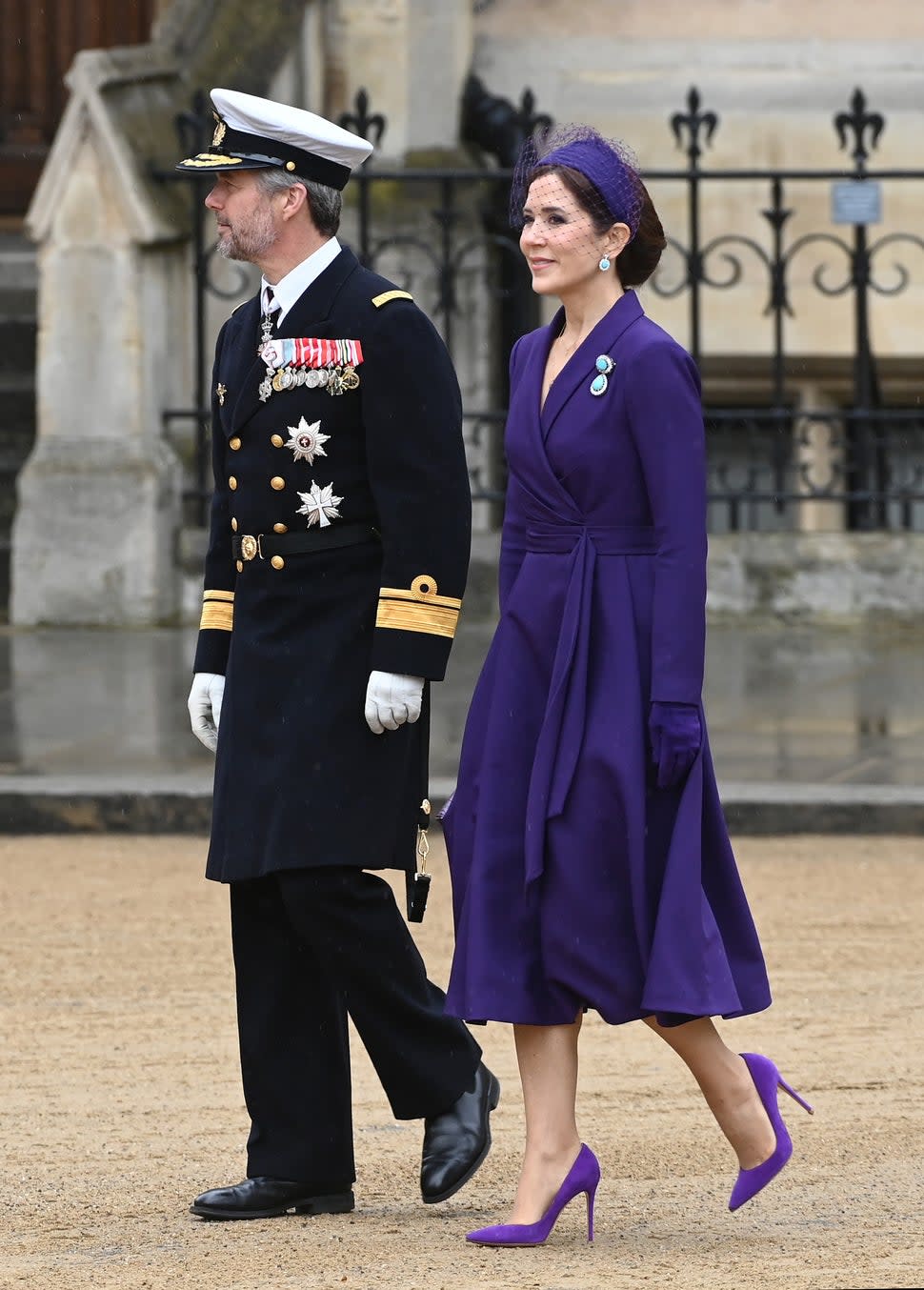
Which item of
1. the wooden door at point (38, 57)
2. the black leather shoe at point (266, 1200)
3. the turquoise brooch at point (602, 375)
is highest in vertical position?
the wooden door at point (38, 57)

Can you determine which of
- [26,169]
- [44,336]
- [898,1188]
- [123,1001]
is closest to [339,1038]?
[898,1188]

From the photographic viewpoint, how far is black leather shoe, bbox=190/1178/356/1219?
4184mm

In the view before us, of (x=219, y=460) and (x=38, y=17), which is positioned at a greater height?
(x=38, y=17)

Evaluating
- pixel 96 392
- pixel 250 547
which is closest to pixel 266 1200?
pixel 250 547

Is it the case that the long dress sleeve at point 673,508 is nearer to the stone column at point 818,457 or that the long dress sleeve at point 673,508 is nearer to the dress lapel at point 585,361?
the dress lapel at point 585,361

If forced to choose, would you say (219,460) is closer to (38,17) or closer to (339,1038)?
(339,1038)

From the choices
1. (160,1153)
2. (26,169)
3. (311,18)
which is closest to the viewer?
(160,1153)

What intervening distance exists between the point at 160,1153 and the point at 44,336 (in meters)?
7.31

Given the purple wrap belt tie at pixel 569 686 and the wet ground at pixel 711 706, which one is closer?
the purple wrap belt tie at pixel 569 686

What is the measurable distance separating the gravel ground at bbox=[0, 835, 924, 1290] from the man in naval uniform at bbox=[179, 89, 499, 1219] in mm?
183

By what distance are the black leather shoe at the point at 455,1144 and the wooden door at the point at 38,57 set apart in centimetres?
1129

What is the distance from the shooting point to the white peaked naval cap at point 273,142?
4.16m

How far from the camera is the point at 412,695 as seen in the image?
4.11 metres

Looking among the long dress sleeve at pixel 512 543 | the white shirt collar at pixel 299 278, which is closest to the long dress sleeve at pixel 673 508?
the long dress sleeve at pixel 512 543
